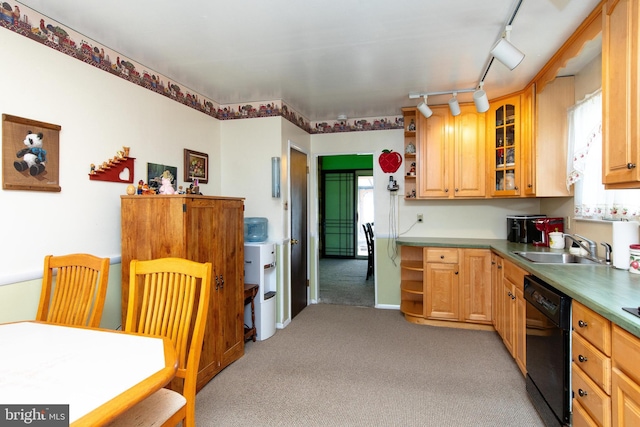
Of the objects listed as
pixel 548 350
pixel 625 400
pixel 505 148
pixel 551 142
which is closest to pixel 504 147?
pixel 505 148

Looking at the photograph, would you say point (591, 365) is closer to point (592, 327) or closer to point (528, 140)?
point (592, 327)

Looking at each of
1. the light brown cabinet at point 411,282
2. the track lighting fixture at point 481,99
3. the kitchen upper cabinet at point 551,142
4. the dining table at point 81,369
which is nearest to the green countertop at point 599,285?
the kitchen upper cabinet at point 551,142

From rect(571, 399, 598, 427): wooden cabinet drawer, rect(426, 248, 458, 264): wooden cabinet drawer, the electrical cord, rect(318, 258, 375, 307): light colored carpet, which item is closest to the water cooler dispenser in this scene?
rect(318, 258, 375, 307): light colored carpet

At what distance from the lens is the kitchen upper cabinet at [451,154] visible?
3682mm

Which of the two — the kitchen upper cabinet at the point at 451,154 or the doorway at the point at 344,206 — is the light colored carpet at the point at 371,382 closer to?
the kitchen upper cabinet at the point at 451,154

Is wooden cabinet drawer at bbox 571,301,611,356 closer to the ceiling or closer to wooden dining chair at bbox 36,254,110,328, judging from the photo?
the ceiling

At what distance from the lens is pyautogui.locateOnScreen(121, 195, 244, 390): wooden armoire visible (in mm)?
2273

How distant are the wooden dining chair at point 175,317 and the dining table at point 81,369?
0.19 m

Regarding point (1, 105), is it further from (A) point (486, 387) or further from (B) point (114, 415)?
(A) point (486, 387)

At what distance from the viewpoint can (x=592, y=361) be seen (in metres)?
1.46

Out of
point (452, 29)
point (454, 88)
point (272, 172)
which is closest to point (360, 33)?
point (452, 29)

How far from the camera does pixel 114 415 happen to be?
2.93 feet

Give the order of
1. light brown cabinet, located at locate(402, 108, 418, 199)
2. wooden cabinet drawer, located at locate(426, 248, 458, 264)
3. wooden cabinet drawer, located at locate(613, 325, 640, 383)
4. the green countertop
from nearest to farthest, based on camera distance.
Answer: wooden cabinet drawer, located at locate(613, 325, 640, 383)
the green countertop
wooden cabinet drawer, located at locate(426, 248, 458, 264)
light brown cabinet, located at locate(402, 108, 418, 199)

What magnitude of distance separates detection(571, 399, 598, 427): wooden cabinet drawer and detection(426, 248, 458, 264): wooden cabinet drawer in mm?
1932
